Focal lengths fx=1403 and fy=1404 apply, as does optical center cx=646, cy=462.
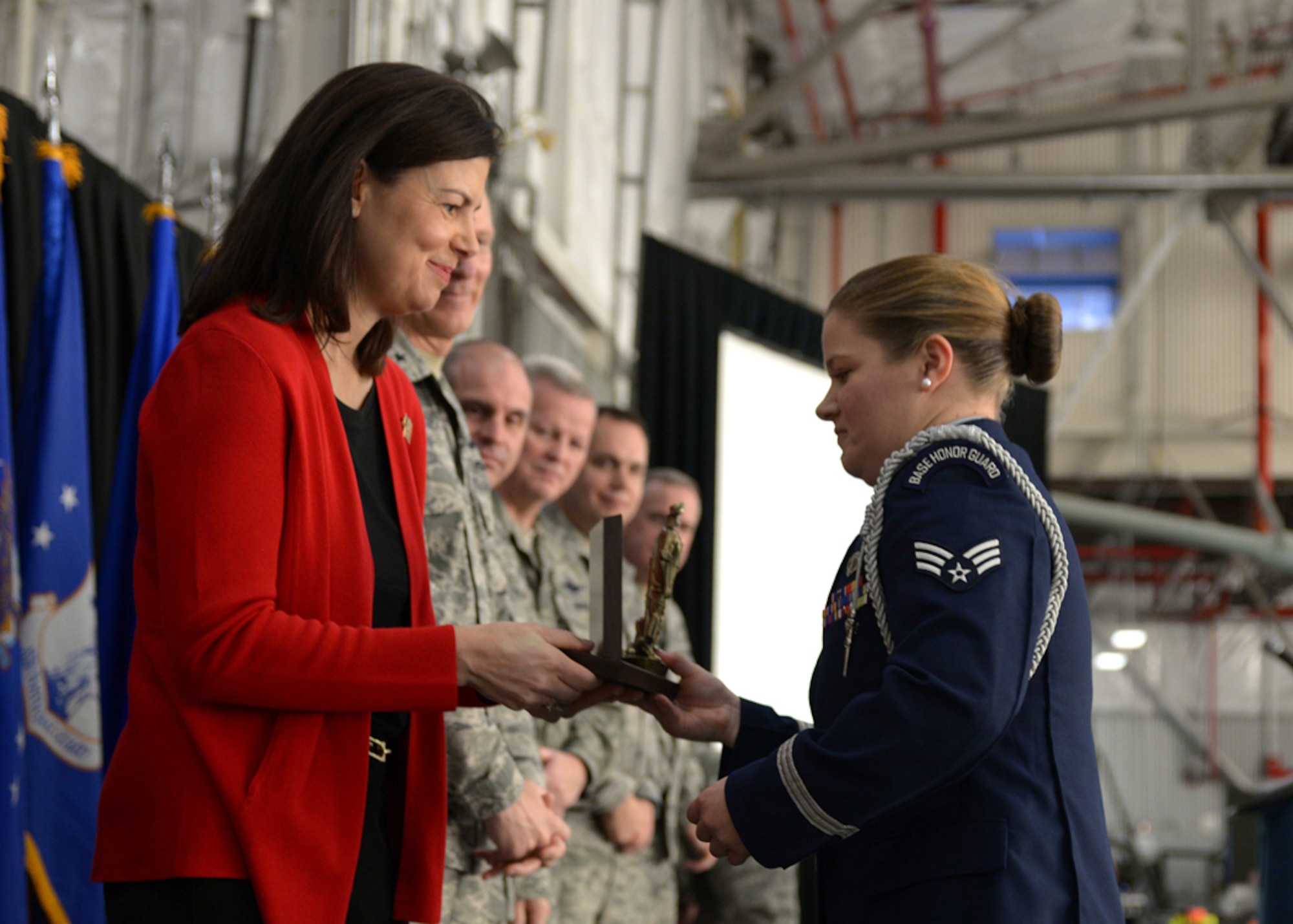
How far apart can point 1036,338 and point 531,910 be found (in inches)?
54.1

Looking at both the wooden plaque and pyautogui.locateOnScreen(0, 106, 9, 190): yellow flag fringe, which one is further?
pyautogui.locateOnScreen(0, 106, 9, 190): yellow flag fringe

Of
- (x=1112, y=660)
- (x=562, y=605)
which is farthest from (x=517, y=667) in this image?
(x=1112, y=660)

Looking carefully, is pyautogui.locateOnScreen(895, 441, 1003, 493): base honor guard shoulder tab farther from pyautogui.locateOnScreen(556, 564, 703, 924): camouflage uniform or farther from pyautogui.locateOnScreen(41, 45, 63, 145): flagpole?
pyautogui.locateOnScreen(41, 45, 63, 145): flagpole

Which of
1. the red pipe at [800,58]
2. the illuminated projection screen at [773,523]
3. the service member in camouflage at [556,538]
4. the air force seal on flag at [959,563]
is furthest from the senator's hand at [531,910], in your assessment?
the red pipe at [800,58]

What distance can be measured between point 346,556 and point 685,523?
285cm

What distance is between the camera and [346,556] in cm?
146

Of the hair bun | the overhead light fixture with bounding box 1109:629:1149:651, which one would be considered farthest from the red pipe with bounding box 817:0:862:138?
the hair bun

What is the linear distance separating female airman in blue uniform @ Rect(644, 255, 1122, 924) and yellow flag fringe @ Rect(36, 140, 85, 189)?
5.88 feet

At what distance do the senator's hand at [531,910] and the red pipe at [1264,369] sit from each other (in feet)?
39.1

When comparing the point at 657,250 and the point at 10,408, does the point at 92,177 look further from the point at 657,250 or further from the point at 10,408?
the point at 657,250

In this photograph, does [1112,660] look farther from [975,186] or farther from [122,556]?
[122,556]

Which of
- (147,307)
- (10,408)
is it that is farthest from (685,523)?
(10,408)

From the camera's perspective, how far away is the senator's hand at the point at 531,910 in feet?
7.92

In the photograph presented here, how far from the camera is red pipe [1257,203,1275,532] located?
13.7m
